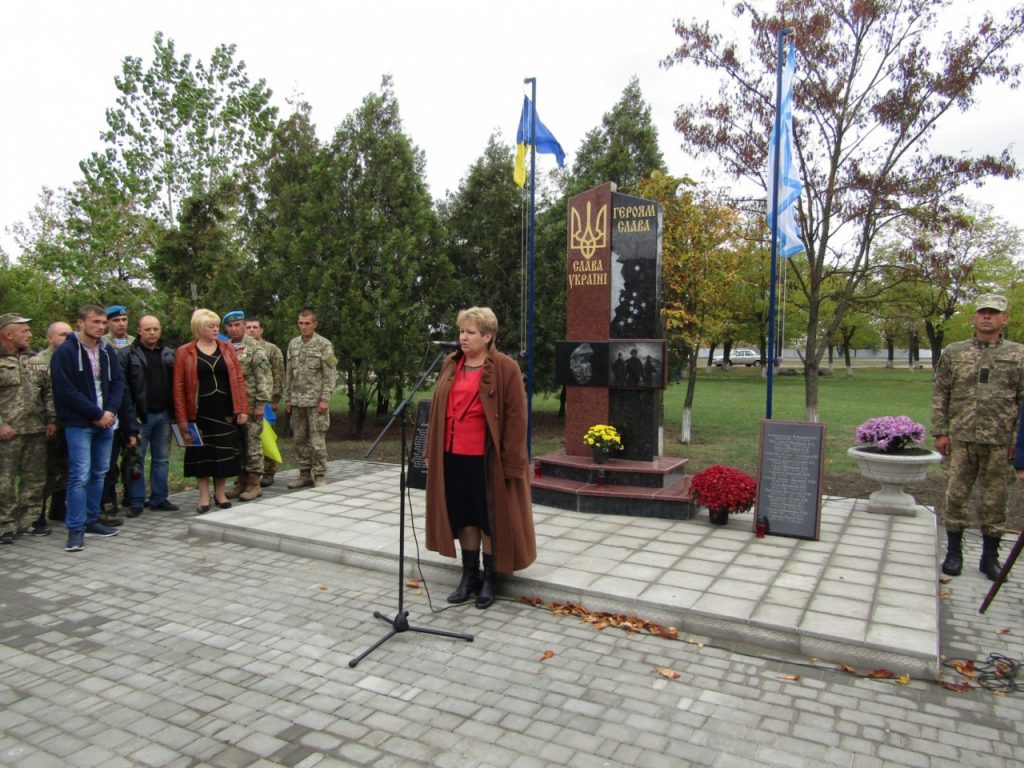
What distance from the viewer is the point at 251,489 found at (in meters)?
7.63

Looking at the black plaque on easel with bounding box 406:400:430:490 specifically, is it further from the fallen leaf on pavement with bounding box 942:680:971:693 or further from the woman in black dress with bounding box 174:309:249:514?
the fallen leaf on pavement with bounding box 942:680:971:693

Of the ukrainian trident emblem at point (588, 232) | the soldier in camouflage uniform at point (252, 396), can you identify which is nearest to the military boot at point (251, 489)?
the soldier in camouflage uniform at point (252, 396)

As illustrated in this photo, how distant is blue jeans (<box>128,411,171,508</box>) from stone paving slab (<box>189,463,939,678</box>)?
3.56 feet

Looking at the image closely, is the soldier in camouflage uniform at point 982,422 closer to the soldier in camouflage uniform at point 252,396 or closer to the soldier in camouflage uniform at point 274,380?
the soldier in camouflage uniform at point 252,396

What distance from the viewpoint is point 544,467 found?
307 inches

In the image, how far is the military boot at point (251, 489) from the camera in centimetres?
756

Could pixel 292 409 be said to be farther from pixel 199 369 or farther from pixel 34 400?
pixel 34 400

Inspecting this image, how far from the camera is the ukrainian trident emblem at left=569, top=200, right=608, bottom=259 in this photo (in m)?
7.82

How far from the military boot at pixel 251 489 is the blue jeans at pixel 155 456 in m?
0.79

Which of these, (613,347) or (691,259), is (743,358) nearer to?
(691,259)

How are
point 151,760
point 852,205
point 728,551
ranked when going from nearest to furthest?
1. point 151,760
2. point 728,551
3. point 852,205

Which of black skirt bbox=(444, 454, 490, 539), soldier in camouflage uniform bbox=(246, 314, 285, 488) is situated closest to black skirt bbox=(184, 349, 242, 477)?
soldier in camouflage uniform bbox=(246, 314, 285, 488)

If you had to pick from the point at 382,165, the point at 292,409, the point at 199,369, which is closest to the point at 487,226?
the point at 382,165

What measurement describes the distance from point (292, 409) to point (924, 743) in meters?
6.82
